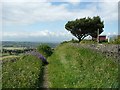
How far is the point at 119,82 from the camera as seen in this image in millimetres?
9352

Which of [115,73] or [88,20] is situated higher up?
[88,20]

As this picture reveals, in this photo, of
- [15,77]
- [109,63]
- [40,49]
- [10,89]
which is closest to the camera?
[10,89]

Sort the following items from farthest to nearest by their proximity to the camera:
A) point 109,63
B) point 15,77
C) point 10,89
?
1. point 109,63
2. point 15,77
3. point 10,89

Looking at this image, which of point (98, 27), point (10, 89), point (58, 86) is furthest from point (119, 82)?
point (98, 27)

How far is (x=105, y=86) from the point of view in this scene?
8.83 meters

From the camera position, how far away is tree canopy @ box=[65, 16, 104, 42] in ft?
200

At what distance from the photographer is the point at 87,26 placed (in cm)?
6184

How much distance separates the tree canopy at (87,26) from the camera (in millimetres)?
→ 60938

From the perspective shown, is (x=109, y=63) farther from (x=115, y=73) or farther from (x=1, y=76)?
(x=1, y=76)

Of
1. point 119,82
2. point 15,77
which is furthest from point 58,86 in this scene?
point 119,82

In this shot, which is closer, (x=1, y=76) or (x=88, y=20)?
(x=1, y=76)

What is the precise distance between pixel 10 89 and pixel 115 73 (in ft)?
12.7

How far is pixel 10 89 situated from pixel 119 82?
344cm

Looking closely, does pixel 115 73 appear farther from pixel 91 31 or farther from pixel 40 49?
pixel 91 31
